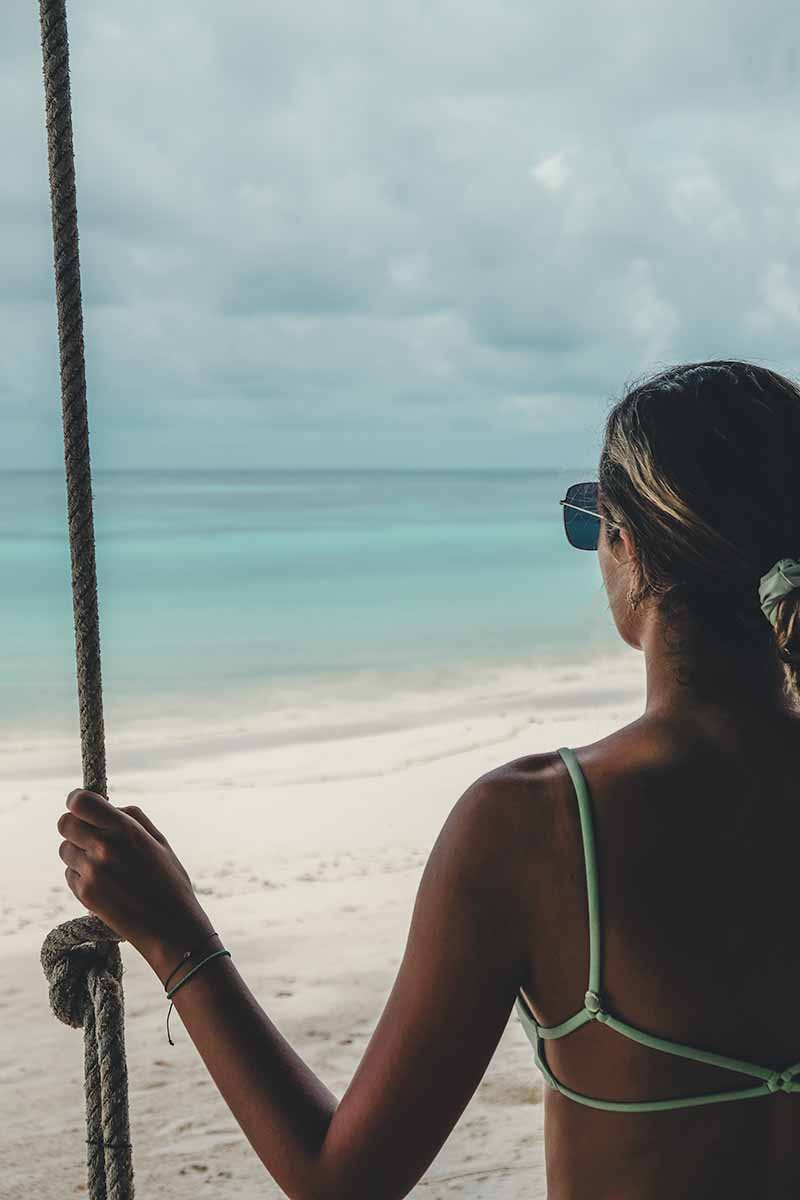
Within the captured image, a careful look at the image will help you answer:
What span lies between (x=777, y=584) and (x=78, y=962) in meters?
0.67

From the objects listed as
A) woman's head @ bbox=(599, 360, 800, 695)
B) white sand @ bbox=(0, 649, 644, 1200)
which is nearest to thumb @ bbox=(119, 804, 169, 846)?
woman's head @ bbox=(599, 360, 800, 695)

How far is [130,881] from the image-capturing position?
952mm

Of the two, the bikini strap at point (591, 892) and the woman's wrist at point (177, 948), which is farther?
the woman's wrist at point (177, 948)

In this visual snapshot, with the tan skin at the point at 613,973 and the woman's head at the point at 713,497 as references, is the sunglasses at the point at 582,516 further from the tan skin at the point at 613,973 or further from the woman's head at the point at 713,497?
the tan skin at the point at 613,973

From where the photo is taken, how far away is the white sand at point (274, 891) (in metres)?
2.96

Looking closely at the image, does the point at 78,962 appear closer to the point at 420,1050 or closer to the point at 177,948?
the point at 177,948

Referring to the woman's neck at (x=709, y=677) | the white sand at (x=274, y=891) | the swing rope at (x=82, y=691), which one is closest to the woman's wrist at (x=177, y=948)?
the swing rope at (x=82, y=691)

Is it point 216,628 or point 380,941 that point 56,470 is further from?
point 380,941

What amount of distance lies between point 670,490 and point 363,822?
5183mm

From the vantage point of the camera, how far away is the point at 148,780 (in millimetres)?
7062

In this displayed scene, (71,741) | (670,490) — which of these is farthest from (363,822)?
(670,490)

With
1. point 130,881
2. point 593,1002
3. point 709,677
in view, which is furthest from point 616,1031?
point 130,881

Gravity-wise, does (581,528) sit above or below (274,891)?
above

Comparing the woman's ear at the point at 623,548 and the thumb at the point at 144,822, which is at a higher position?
the woman's ear at the point at 623,548
